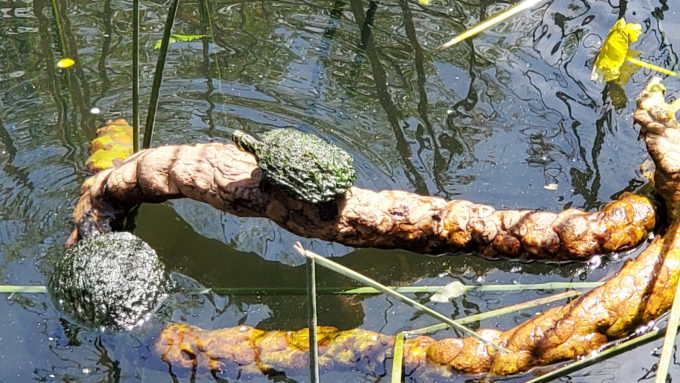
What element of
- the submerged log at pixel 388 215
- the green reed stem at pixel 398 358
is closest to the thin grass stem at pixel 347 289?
the submerged log at pixel 388 215

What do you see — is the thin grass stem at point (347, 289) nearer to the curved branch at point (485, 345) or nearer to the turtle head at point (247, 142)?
the curved branch at point (485, 345)

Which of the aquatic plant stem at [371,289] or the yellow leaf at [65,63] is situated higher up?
the yellow leaf at [65,63]

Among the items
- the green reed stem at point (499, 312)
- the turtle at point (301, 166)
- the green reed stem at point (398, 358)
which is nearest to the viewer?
the green reed stem at point (398, 358)

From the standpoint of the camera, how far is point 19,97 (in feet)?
13.8

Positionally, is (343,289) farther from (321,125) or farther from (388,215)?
(321,125)

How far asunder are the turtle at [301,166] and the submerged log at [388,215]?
103 millimetres

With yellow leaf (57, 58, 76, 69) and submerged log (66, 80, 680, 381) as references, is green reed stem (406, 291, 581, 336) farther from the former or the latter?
yellow leaf (57, 58, 76, 69)

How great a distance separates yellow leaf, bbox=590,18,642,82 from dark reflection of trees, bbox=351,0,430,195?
0.88m

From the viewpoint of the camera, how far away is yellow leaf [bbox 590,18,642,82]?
11.7 ft

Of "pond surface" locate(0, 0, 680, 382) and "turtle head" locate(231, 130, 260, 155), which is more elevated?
"turtle head" locate(231, 130, 260, 155)

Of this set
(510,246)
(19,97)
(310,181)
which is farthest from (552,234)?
(19,97)

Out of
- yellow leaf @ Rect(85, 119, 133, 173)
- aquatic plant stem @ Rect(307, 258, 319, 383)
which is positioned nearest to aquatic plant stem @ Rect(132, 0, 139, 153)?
yellow leaf @ Rect(85, 119, 133, 173)

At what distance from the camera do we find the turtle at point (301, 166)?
288 cm

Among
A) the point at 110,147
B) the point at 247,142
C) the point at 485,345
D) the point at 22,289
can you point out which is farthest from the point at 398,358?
the point at 110,147
